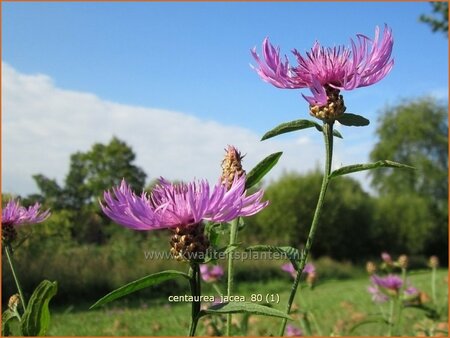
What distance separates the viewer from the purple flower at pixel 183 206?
767 mm

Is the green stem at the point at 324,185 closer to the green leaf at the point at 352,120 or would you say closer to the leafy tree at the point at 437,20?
the green leaf at the point at 352,120

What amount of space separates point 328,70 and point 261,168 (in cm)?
20

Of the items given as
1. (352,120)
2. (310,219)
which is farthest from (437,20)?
(352,120)

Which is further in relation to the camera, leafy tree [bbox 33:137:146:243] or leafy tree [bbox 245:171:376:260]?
leafy tree [bbox 245:171:376:260]

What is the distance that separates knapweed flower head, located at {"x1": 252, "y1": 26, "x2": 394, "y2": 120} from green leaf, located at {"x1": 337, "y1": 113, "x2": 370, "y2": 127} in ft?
0.08

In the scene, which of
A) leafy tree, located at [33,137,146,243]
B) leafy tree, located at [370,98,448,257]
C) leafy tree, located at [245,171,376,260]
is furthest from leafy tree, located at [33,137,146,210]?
leafy tree, located at [370,98,448,257]

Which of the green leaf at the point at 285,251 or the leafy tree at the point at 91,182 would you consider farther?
the leafy tree at the point at 91,182

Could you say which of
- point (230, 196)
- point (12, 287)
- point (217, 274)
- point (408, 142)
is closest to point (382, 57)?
point (230, 196)

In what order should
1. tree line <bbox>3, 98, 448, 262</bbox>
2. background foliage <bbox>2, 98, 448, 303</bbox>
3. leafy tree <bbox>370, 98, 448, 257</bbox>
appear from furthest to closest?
leafy tree <bbox>370, 98, 448, 257</bbox> < tree line <bbox>3, 98, 448, 262</bbox> < background foliage <bbox>2, 98, 448, 303</bbox>

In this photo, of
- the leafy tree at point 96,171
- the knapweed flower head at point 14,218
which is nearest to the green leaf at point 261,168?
the knapweed flower head at point 14,218

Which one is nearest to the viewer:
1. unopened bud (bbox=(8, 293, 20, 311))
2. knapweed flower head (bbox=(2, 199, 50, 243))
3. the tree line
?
unopened bud (bbox=(8, 293, 20, 311))

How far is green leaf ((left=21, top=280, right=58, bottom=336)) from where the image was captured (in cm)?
86

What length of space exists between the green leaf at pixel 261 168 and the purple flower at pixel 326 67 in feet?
0.37

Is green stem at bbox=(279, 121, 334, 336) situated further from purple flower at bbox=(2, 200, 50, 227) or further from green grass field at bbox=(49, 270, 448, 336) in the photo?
green grass field at bbox=(49, 270, 448, 336)
